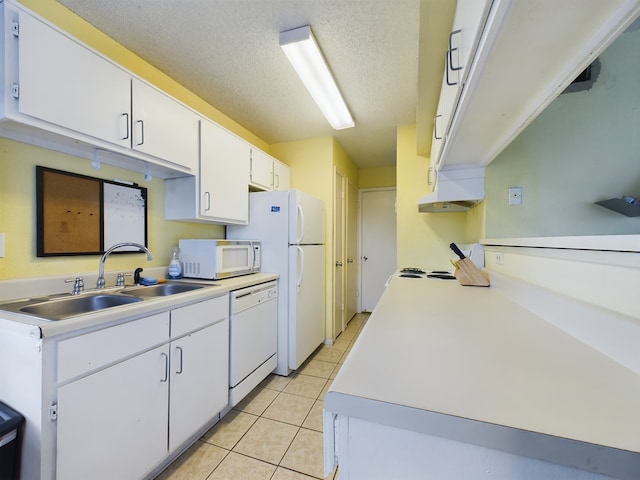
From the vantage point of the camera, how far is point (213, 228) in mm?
2479

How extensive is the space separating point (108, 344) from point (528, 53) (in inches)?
68.8

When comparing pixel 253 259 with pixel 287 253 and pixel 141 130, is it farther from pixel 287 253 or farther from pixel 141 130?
pixel 141 130

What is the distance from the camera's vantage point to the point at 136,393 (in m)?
1.17

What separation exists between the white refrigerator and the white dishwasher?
3.9 inches

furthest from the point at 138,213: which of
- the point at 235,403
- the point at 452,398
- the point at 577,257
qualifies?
the point at 577,257

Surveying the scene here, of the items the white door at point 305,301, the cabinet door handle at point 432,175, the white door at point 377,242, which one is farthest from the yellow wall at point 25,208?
the white door at point 377,242

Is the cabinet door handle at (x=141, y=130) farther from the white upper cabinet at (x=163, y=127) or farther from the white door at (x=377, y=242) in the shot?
the white door at (x=377, y=242)

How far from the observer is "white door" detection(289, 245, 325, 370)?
7.78 ft

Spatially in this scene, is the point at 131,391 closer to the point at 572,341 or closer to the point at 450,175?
the point at 572,341

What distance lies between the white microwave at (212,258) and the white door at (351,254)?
6.26 feet

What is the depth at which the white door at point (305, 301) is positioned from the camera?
2371mm

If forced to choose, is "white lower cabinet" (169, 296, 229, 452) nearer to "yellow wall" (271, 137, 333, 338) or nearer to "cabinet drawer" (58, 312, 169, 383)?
"cabinet drawer" (58, 312, 169, 383)

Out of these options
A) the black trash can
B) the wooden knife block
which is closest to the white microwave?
the black trash can

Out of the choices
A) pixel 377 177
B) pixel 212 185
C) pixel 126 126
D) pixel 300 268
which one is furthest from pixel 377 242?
pixel 126 126
